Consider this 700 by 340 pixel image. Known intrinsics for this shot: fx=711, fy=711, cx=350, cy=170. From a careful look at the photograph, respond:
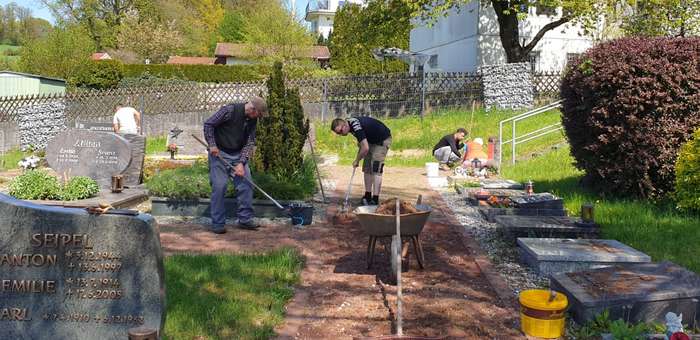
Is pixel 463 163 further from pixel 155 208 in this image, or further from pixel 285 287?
pixel 285 287

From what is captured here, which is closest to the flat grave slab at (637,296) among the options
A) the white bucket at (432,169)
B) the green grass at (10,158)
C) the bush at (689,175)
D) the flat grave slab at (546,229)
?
the flat grave slab at (546,229)

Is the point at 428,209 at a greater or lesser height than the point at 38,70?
lesser

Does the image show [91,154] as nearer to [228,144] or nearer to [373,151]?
[228,144]

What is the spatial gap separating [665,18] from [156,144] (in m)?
15.7

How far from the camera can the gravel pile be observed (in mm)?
6320

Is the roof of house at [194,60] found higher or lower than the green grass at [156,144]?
higher

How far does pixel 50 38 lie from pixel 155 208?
1084 inches

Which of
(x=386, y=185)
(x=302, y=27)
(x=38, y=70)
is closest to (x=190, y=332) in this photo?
(x=386, y=185)

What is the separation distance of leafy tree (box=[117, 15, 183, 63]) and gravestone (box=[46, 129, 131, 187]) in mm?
42194

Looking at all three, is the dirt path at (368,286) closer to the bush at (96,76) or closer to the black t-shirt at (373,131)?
the black t-shirt at (373,131)

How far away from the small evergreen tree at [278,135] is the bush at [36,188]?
9.51 ft

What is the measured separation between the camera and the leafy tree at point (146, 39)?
171 feet

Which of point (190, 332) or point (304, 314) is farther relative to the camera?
point (304, 314)

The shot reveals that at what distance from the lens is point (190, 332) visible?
477 centimetres
